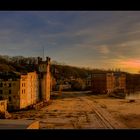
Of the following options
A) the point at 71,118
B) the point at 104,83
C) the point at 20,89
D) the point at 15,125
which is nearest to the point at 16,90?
the point at 20,89

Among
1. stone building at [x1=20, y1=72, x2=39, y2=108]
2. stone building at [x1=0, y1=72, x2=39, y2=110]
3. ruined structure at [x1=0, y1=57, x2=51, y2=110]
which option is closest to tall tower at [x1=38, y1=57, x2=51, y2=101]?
ruined structure at [x1=0, y1=57, x2=51, y2=110]

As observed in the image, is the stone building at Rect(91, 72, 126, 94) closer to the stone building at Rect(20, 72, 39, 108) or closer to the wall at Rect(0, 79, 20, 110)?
the stone building at Rect(20, 72, 39, 108)

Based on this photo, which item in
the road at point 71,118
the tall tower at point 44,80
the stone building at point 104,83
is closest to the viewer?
the road at point 71,118

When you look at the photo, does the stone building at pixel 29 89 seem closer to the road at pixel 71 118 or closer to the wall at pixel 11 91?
the wall at pixel 11 91

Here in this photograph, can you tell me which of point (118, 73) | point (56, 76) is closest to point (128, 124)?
point (56, 76)

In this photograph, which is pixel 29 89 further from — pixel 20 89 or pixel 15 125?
pixel 15 125

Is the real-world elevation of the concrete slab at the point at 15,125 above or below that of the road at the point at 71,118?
above

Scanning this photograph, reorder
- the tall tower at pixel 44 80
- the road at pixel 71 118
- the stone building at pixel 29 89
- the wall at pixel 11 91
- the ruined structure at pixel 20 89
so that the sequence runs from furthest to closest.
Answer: the tall tower at pixel 44 80 < the stone building at pixel 29 89 < the ruined structure at pixel 20 89 < the wall at pixel 11 91 < the road at pixel 71 118

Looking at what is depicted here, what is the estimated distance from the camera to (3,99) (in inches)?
623

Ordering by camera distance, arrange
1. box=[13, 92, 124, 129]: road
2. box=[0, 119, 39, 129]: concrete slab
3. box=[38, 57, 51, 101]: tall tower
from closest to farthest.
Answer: box=[0, 119, 39, 129]: concrete slab
box=[13, 92, 124, 129]: road
box=[38, 57, 51, 101]: tall tower

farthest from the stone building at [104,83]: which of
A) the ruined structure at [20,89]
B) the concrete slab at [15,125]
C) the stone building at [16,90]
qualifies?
the concrete slab at [15,125]

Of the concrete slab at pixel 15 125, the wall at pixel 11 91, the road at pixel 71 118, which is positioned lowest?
the road at pixel 71 118
